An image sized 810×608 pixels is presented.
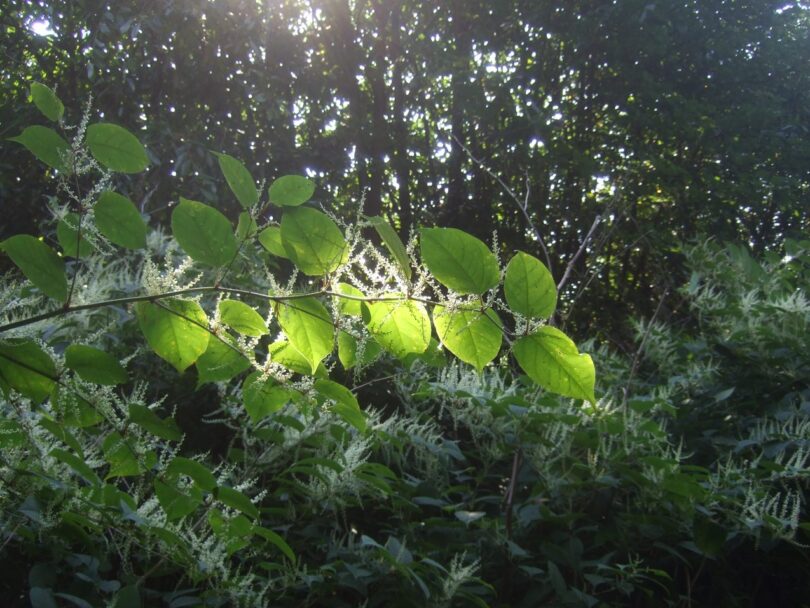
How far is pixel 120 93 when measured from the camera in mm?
5684

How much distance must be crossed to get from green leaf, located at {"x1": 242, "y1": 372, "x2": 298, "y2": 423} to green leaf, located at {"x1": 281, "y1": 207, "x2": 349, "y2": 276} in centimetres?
21

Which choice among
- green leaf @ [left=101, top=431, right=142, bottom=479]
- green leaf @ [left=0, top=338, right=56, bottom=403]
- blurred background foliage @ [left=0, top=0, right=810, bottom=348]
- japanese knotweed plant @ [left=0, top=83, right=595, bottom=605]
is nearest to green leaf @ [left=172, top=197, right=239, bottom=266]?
japanese knotweed plant @ [left=0, top=83, right=595, bottom=605]

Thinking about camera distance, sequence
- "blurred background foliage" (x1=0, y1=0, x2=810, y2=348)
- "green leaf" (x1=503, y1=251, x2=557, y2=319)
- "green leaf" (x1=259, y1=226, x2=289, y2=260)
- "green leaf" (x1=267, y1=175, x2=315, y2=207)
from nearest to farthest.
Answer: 1. "green leaf" (x1=503, y1=251, x2=557, y2=319)
2. "green leaf" (x1=267, y1=175, x2=315, y2=207)
3. "green leaf" (x1=259, y1=226, x2=289, y2=260)
4. "blurred background foliage" (x1=0, y1=0, x2=810, y2=348)

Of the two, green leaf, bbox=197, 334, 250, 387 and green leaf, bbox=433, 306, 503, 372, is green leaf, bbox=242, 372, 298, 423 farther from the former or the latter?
green leaf, bbox=433, 306, 503, 372

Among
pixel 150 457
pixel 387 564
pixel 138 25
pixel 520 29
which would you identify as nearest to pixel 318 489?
pixel 387 564

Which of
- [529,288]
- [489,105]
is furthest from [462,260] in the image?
[489,105]

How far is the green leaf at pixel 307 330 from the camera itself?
84 cm

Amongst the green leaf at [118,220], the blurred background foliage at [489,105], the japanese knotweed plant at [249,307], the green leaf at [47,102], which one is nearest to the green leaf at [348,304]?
the japanese knotweed plant at [249,307]

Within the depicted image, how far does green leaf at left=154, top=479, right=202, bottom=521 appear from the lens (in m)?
0.97

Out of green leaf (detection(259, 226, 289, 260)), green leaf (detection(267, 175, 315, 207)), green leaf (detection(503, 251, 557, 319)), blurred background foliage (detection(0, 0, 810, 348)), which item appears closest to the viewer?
green leaf (detection(503, 251, 557, 319))

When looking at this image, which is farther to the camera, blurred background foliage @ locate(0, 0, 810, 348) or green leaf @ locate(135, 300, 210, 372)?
blurred background foliage @ locate(0, 0, 810, 348)

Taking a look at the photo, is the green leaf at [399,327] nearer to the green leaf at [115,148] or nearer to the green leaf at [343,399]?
the green leaf at [343,399]

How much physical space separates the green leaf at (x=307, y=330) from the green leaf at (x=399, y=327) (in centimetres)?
5

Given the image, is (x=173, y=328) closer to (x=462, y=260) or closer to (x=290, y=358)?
(x=290, y=358)
